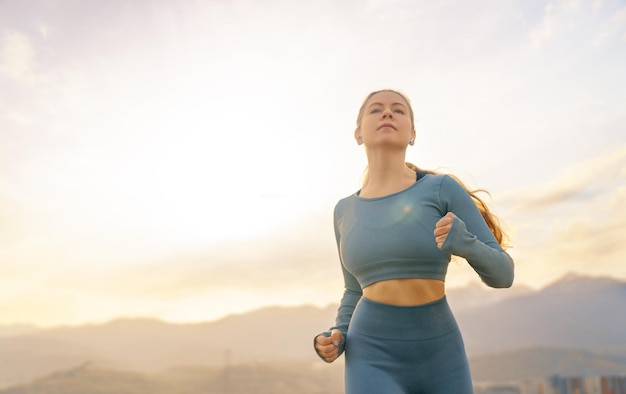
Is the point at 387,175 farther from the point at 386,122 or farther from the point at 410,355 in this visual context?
the point at 410,355

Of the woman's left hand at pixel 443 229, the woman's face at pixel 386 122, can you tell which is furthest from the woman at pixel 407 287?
the woman's face at pixel 386 122

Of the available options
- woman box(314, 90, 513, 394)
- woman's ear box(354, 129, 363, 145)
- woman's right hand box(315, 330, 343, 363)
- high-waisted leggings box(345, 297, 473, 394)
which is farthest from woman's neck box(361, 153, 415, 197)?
woman's right hand box(315, 330, 343, 363)

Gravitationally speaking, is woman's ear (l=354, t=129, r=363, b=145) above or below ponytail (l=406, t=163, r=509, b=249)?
above

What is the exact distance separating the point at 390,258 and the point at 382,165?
646mm

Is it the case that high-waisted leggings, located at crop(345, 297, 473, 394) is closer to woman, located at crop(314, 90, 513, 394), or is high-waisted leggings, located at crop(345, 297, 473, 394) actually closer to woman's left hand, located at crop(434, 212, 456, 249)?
woman, located at crop(314, 90, 513, 394)

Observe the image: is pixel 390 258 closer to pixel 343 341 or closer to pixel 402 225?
pixel 402 225

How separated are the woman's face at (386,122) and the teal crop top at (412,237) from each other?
29cm

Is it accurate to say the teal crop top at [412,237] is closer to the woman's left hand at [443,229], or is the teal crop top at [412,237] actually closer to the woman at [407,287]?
the woman at [407,287]

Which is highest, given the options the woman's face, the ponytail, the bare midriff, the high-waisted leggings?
the woman's face

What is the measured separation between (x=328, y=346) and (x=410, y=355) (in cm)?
44

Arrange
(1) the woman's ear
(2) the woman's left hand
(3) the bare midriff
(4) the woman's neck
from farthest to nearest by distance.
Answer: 1. (1) the woman's ear
2. (4) the woman's neck
3. (3) the bare midriff
4. (2) the woman's left hand

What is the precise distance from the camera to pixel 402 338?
123 inches

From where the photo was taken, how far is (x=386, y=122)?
3.57m

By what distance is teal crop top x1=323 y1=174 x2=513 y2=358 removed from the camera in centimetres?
302
